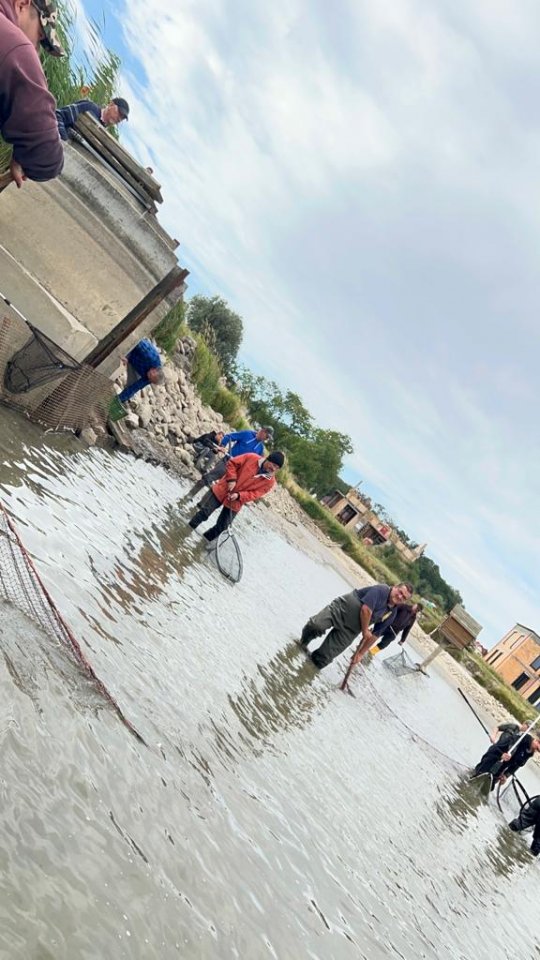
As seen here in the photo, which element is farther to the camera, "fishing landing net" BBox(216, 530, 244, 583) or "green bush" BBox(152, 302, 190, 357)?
"green bush" BBox(152, 302, 190, 357)

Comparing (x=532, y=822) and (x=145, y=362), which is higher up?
(x=145, y=362)

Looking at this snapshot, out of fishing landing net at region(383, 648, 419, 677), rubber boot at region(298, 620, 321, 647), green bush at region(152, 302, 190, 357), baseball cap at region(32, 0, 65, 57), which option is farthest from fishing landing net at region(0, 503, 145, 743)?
fishing landing net at region(383, 648, 419, 677)

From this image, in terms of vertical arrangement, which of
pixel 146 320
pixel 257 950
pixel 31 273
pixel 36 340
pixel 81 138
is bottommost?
pixel 257 950

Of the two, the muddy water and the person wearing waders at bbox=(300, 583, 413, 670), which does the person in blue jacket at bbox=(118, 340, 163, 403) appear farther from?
the person wearing waders at bbox=(300, 583, 413, 670)

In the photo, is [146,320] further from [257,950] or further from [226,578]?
[257,950]

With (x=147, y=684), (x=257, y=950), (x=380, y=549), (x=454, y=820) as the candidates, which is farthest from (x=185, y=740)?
(x=380, y=549)

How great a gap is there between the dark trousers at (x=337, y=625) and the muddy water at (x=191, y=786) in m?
0.33

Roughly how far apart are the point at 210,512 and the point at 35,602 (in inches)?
243

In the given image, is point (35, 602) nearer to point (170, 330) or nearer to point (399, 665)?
point (170, 330)

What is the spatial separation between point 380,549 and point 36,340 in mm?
85353

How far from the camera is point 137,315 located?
9.54 metres

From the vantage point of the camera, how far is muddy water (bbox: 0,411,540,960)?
303cm

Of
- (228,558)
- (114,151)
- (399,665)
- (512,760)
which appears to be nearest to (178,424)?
(228,558)

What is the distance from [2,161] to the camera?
788 centimetres
